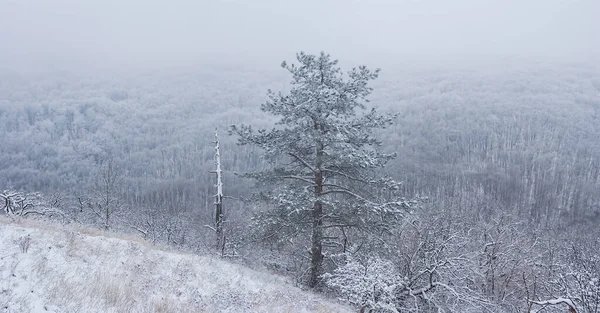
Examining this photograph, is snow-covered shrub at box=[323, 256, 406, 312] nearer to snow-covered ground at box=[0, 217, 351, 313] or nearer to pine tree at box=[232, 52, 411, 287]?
snow-covered ground at box=[0, 217, 351, 313]

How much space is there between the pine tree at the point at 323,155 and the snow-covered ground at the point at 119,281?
258cm

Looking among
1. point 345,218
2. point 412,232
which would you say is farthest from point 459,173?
point 345,218

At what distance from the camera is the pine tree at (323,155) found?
12.8m

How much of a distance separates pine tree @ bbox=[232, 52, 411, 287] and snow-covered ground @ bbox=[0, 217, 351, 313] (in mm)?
2584

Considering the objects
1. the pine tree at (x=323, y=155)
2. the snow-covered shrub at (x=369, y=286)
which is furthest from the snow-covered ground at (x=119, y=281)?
the pine tree at (x=323, y=155)

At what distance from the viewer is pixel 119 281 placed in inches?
341

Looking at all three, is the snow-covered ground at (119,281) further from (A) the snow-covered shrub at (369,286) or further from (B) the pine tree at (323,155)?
(B) the pine tree at (323,155)

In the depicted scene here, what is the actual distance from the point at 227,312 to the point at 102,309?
3559 millimetres

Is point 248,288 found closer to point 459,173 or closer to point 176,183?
point 176,183

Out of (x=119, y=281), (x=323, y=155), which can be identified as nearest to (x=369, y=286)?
(x=323, y=155)

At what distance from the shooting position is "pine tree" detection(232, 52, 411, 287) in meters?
12.8

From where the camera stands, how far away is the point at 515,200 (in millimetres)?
132125

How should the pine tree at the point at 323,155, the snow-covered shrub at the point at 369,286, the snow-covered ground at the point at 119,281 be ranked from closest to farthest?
the snow-covered ground at the point at 119,281
the snow-covered shrub at the point at 369,286
the pine tree at the point at 323,155

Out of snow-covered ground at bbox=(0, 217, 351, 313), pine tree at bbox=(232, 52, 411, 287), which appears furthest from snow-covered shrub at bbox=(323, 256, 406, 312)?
pine tree at bbox=(232, 52, 411, 287)
